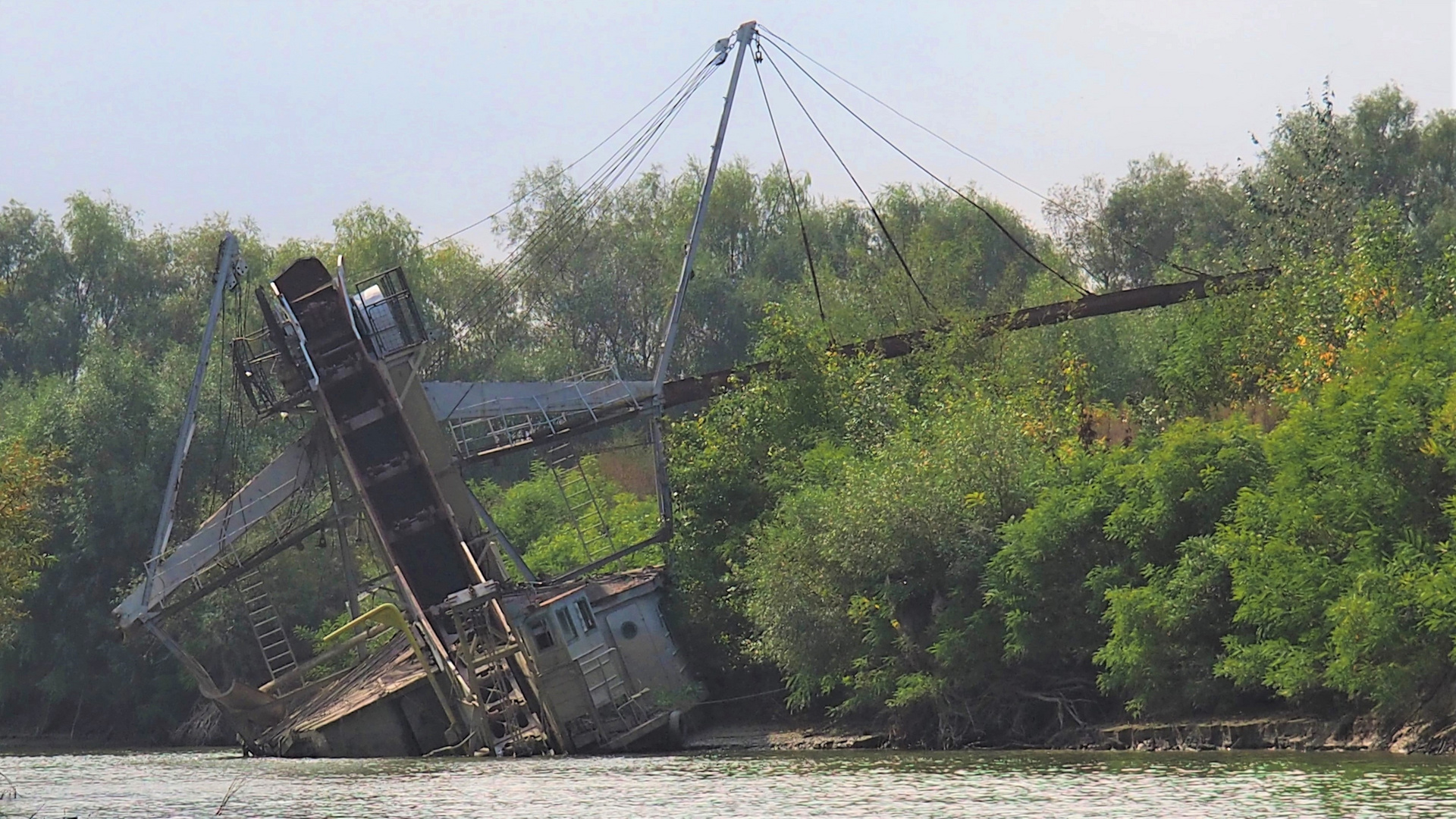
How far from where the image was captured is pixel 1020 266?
80938 mm

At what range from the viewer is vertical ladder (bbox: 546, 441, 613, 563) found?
4700 centimetres

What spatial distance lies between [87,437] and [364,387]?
70.4ft

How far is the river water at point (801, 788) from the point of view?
76.1 feet

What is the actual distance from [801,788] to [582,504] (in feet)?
64.8

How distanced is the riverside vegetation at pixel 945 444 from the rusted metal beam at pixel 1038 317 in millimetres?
625

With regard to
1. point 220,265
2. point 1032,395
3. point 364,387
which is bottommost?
point 1032,395

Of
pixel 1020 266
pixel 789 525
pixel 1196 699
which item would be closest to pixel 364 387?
pixel 789 525

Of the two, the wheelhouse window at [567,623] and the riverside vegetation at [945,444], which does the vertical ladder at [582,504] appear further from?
the wheelhouse window at [567,623]

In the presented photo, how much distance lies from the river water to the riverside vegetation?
2.49 metres

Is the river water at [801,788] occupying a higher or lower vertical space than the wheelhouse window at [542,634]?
lower

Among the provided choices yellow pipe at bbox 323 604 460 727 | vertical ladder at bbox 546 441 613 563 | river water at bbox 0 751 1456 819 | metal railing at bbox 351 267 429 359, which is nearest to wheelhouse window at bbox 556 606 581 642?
yellow pipe at bbox 323 604 460 727

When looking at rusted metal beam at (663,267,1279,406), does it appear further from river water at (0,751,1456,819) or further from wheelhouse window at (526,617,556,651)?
river water at (0,751,1456,819)

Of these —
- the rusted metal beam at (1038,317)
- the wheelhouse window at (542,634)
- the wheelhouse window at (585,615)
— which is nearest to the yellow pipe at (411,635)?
the wheelhouse window at (542,634)

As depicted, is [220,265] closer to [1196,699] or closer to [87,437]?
[87,437]
